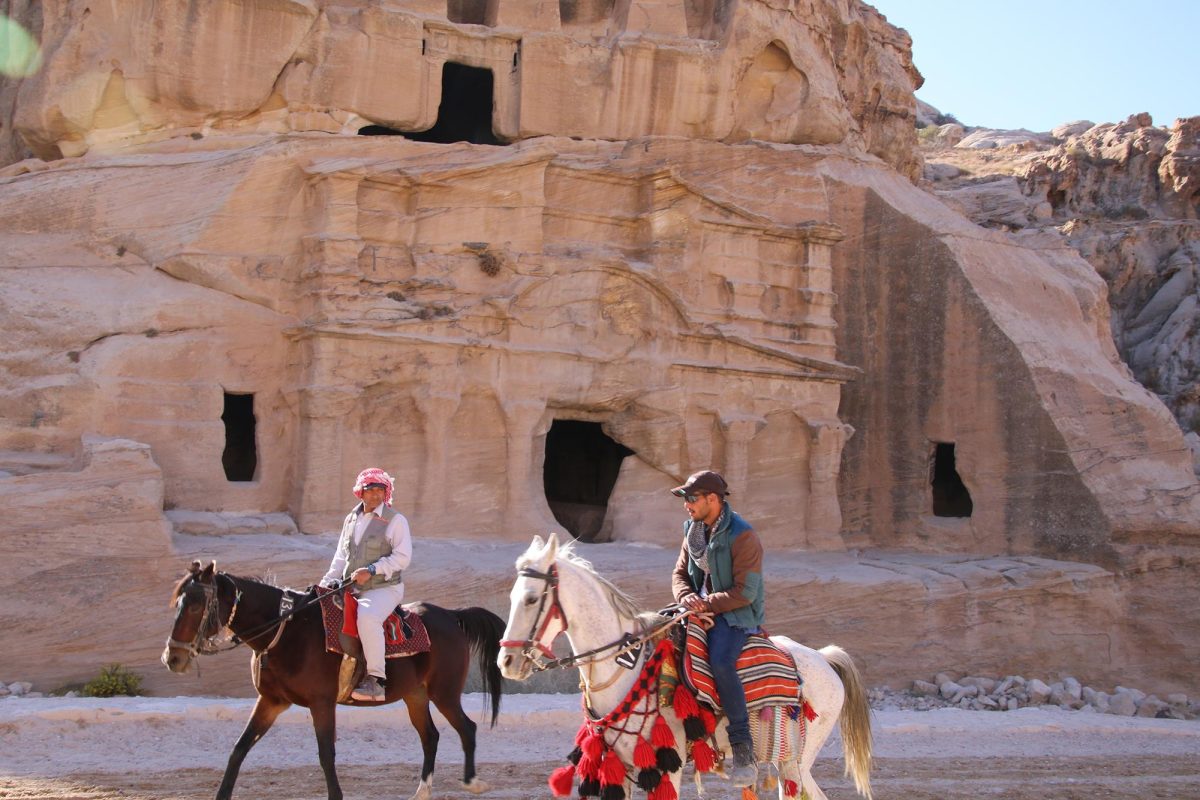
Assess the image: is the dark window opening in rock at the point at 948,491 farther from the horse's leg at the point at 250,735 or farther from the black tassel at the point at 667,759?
the horse's leg at the point at 250,735

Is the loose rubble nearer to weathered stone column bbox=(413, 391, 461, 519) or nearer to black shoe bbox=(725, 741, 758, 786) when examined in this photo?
weathered stone column bbox=(413, 391, 461, 519)

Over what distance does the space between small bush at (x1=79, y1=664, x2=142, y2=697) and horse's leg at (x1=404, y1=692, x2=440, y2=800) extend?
4582mm

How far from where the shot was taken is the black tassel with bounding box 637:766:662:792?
713cm

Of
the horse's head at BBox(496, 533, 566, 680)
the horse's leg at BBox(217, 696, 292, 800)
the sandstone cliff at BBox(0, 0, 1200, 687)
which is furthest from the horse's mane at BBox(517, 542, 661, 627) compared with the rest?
the sandstone cliff at BBox(0, 0, 1200, 687)

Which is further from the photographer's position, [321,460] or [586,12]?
[586,12]

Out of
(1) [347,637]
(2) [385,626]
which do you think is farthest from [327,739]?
(2) [385,626]

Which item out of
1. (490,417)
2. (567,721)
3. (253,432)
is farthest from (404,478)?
(567,721)

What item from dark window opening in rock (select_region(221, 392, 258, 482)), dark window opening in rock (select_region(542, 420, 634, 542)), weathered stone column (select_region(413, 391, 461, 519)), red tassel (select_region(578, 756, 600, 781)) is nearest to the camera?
red tassel (select_region(578, 756, 600, 781))

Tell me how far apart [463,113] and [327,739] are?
15874mm

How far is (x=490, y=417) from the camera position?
17.1 metres

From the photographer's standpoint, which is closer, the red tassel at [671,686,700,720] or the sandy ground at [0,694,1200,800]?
the red tassel at [671,686,700,720]

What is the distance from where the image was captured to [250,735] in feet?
27.2

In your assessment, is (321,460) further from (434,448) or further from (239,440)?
(239,440)

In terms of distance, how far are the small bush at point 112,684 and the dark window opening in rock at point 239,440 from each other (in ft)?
18.0
